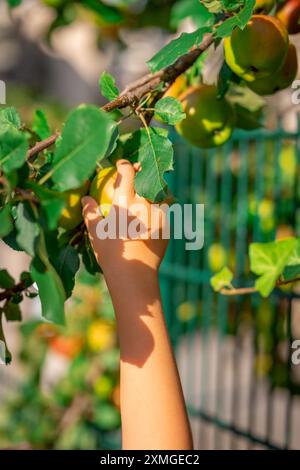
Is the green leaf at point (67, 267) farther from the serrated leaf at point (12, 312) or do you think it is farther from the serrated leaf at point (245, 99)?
the serrated leaf at point (245, 99)

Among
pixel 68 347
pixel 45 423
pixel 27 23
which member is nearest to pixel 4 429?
pixel 45 423

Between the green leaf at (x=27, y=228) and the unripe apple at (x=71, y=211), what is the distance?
0.67 feet

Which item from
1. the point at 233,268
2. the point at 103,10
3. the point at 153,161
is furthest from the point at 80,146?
the point at 233,268

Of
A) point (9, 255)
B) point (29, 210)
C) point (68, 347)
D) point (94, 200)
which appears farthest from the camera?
point (9, 255)

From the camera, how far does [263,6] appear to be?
92 centimetres

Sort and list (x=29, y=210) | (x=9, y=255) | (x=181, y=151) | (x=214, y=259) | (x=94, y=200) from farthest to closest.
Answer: (x=9, y=255), (x=181, y=151), (x=214, y=259), (x=94, y=200), (x=29, y=210)

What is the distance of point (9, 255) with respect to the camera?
14.3 ft

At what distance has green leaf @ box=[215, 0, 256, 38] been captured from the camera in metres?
0.72

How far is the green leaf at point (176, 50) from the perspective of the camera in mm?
750

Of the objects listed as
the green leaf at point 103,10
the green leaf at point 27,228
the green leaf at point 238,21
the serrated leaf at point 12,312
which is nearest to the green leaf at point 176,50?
the green leaf at point 238,21

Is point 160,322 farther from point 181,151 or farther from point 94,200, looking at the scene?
point 181,151

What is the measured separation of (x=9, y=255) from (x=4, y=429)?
6.72 ft

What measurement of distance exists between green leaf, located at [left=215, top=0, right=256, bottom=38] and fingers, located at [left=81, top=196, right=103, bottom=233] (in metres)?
0.24
